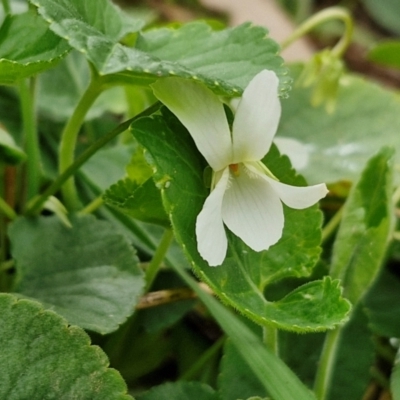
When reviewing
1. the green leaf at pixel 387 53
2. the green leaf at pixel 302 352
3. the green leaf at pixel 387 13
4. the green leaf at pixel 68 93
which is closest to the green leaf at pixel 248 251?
the green leaf at pixel 302 352

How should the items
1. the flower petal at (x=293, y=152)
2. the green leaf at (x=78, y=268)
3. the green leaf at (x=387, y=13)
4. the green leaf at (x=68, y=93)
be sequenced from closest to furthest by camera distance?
1. the green leaf at (x=78, y=268)
2. the flower petal at (x=293, y=152)
3. the green leaf at (x=68, y=93)
4. the green leaf at (x=387, y=13)

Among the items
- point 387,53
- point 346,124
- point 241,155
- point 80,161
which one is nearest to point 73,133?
point 80,161

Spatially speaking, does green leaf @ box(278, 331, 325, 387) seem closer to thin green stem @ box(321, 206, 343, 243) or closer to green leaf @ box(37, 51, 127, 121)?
thin green stem @ box(321, 206, 343, 243)

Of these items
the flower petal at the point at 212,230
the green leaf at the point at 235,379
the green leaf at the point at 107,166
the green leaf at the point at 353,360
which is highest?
the flower petal at the point at 212,230

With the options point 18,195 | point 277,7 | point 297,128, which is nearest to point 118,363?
point 18,195

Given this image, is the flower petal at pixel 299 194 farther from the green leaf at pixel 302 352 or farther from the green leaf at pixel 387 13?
the green leaf at pixel 387 13

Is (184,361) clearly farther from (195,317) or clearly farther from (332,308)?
(332,308)

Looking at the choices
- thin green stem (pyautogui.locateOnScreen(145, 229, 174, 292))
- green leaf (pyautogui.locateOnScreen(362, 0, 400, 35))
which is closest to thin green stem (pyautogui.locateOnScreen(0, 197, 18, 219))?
thin green stem (pyautogui.locateOnScreen(145, 229, 174, 292))
